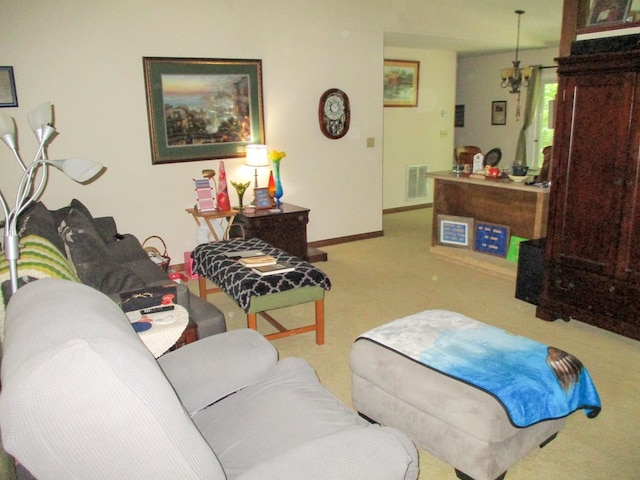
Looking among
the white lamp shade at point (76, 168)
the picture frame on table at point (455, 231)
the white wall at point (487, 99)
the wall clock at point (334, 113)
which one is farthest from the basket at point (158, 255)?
the white wall at point (487, 99)

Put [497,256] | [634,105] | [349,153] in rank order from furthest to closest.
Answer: [349,153]
[497,256]
[634,105]

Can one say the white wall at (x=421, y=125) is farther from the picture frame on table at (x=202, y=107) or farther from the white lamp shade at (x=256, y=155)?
the white lamp shade at (x=256, y=155)

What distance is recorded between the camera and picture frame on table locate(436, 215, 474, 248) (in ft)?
16.9

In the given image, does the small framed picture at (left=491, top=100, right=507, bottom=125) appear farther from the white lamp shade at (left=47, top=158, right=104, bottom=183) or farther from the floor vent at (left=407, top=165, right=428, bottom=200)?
the white lamp shade at (left=47, top=158, right=104, bottom=183)

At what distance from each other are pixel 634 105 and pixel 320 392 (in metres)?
2.56

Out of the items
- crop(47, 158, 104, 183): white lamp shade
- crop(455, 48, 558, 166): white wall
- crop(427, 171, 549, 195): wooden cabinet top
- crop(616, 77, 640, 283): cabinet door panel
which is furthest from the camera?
crop(455, 48, 558, 166): white wall

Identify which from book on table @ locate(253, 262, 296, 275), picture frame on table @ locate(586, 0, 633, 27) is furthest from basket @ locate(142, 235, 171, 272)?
picture frame on table @ locate(586, 0, 633, 27)

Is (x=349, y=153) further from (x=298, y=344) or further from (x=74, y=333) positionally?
(x=74, y=333)

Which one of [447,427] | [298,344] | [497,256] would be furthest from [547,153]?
[447,427]

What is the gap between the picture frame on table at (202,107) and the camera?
15.2ft

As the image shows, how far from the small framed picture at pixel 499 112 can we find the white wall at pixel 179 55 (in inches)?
121

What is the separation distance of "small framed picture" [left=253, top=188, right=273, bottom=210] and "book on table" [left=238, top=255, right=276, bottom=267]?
4.91 feet

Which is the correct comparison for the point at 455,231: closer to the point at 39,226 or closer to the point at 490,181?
the point at 490,181

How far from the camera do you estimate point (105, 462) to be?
106 centimetres
